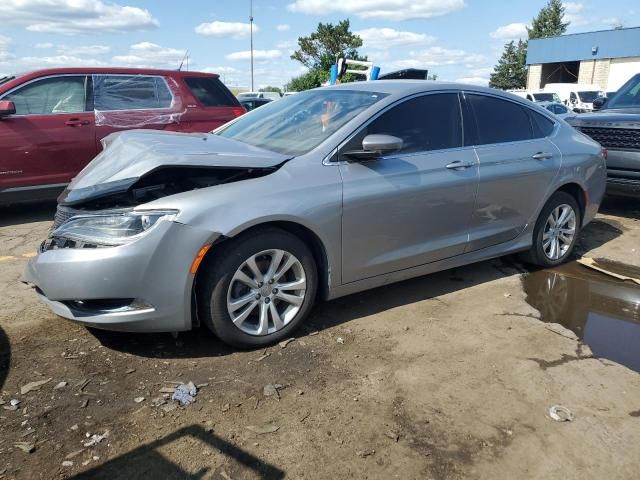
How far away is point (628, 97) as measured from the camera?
321 inches

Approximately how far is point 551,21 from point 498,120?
76314 mm

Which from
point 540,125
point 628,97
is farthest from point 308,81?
point 540,125

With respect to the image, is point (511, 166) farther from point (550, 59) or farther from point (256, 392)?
point (550, 59)

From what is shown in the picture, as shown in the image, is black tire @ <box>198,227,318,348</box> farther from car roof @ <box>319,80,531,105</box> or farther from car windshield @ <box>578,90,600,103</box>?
car windshield @ <box>578,90,600,103</box>

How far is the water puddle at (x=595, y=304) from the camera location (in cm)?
372

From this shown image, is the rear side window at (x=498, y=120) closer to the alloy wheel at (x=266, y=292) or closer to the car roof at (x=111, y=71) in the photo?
the alloy wheel at (x=266, y=292)

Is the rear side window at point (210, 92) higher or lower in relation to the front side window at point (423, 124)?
higher

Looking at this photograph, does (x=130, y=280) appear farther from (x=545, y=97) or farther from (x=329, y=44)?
(x=329, y=44)

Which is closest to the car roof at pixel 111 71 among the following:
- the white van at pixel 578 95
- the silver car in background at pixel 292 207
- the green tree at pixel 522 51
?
the silver car in background at pixel 292 207

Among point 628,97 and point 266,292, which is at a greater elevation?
point 628,97

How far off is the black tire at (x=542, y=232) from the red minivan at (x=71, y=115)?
15.1 ft

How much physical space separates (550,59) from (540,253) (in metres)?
51.1

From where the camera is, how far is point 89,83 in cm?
680

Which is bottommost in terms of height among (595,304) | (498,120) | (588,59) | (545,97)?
(595,304)
